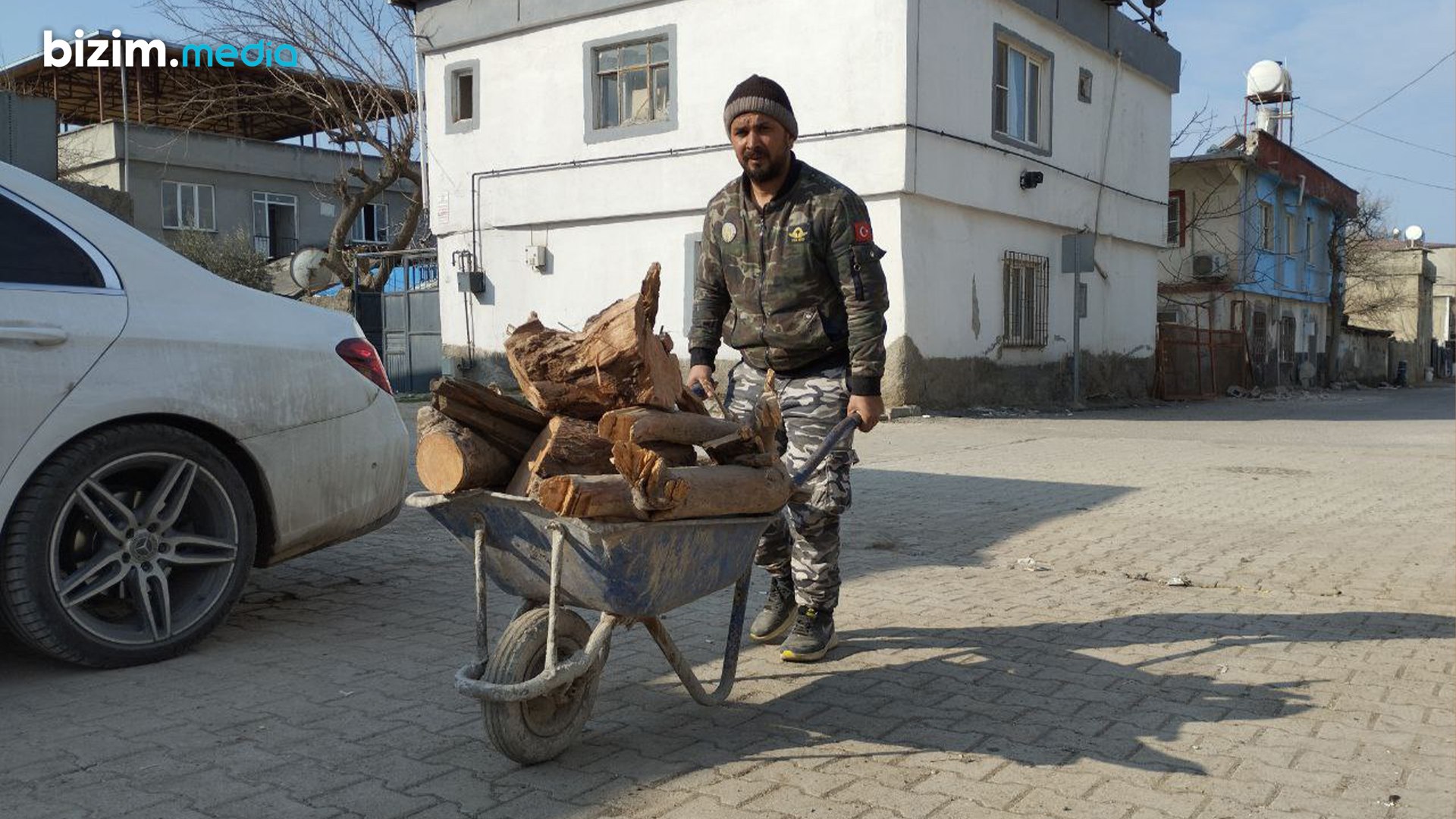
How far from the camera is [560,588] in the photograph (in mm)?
3029

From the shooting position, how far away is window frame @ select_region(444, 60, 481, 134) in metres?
19.9

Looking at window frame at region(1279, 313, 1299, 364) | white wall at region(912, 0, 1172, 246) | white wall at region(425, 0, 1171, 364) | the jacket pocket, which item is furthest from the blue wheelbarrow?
window frame at region(1279, 313, 1299, 364)

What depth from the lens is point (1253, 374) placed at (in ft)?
96.1

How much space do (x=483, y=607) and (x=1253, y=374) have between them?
29595 mm

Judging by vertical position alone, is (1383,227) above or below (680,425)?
above

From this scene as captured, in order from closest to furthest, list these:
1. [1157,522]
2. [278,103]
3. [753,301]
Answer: [753,301]
[1157,522]
[278,103]

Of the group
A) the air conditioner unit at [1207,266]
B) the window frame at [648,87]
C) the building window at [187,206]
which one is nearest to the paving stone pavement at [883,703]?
the window frame at [648,87]

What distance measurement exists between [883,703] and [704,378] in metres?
1.33

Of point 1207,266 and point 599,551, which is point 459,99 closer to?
point 1207,266

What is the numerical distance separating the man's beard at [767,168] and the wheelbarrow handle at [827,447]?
92cm

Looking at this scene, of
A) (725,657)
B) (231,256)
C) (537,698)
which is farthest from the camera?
(231,256)

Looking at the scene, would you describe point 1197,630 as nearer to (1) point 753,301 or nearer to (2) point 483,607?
(1) point 753,301

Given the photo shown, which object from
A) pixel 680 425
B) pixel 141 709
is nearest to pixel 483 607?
pixel 680 425

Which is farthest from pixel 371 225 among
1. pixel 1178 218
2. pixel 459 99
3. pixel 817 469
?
pixel 817 469
